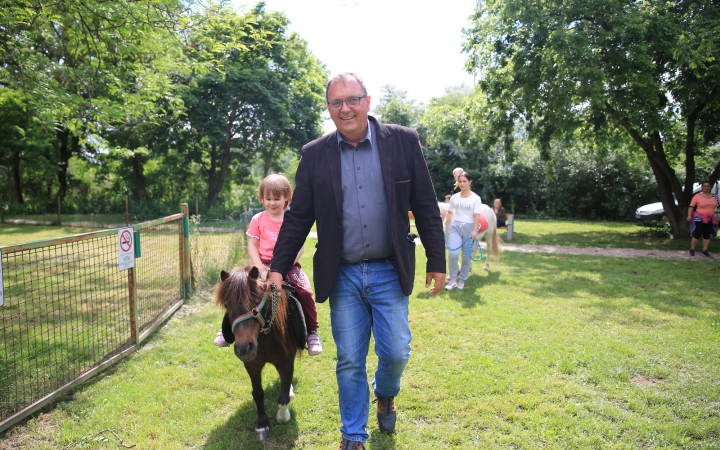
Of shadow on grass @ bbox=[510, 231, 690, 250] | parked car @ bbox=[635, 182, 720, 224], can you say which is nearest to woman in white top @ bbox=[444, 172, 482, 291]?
shadow on grass @ bbox=[510, 231, 690, 250]

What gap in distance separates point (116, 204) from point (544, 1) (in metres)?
22.7

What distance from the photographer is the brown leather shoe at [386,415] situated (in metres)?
3.34

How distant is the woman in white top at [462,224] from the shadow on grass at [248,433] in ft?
14.9

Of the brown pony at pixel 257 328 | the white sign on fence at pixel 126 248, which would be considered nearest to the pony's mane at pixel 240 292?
the brown pony at pixel 257 328

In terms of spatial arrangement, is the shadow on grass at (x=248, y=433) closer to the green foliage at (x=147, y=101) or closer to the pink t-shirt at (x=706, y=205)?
the green foliage at (x=147, y=101)

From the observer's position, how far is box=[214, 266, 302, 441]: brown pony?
2.90 meters

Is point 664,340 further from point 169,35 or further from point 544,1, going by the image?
point 544,1

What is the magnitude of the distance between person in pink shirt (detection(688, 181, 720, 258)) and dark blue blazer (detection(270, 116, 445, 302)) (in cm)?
1073


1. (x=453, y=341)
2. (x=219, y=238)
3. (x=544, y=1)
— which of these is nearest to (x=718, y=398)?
(x=453, y=341)

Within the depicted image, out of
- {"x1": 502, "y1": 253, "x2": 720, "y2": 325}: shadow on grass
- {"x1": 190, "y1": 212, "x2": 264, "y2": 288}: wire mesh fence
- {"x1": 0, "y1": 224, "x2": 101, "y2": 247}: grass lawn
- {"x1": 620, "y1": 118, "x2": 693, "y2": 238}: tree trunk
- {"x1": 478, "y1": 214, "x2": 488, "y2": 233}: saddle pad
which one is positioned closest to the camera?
{"x1": 502, "y1": 253, "x2": 720, "y2": 325}: shadow on grass

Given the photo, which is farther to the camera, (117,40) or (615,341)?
(117,40)

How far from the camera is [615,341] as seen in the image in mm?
5141

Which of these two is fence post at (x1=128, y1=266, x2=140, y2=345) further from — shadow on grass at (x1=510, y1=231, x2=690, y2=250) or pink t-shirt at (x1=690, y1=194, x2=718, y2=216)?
pink t-shirt at (x1=690, y1=194, x2=718, y2=216)

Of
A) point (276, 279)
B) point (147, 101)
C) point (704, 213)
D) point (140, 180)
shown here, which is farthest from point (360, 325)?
point (140, 180)
